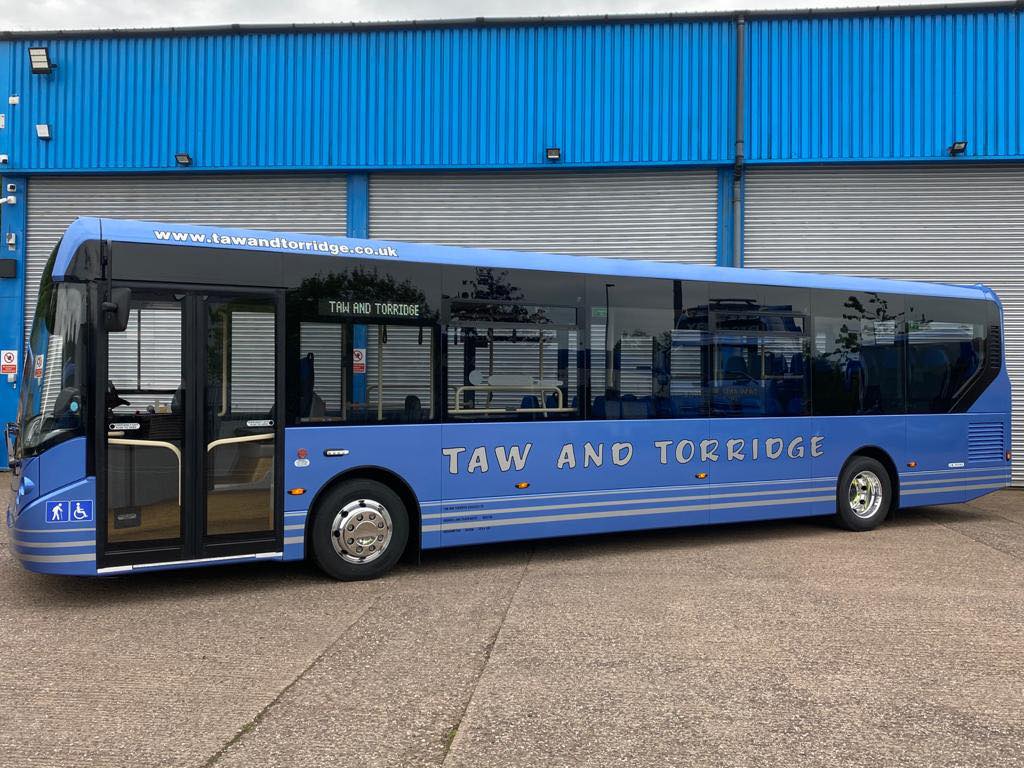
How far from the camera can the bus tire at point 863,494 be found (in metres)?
9.26

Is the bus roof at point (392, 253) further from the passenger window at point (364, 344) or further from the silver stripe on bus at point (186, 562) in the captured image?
the silver stripe on bus at point (186, 562)

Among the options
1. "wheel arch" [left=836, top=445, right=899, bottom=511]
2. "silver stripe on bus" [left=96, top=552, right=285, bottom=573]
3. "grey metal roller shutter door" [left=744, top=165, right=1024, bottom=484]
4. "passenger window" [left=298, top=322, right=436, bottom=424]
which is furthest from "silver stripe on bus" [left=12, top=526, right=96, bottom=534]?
"grey metal roller shutter door" [left=744, top=165, right=1024, bottom=484]

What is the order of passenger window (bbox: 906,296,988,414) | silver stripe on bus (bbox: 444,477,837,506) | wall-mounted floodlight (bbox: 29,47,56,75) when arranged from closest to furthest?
silver stripe on bus (bbox: 444,477,837,506), passenger window (bbox: 906,296,988,414), wall-mounted floodlight (bbox: 29,47,56,75)

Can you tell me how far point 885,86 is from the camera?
13773mm

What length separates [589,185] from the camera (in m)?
14.3

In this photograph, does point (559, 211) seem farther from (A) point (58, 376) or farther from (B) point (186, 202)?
(A) point (58, 376)

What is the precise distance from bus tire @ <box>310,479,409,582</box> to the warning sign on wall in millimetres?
937

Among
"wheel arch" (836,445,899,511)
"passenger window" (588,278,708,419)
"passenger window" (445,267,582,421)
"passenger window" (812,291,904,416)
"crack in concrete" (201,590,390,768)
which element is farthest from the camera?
"wheel arch" (836,445,899,511)

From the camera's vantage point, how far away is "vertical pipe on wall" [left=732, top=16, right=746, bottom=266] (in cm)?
1383

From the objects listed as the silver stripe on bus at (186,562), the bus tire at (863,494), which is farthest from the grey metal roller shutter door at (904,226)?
the silver stripe on bus at (186,562)

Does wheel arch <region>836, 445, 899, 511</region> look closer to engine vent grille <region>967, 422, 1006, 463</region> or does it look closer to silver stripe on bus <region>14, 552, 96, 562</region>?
engine vent grille <region>967, 422, 1006, 463</region>

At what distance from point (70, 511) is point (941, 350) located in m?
9.30

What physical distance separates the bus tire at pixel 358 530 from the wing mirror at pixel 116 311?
6.83 ft

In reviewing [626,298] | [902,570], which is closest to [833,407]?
[902,570]
